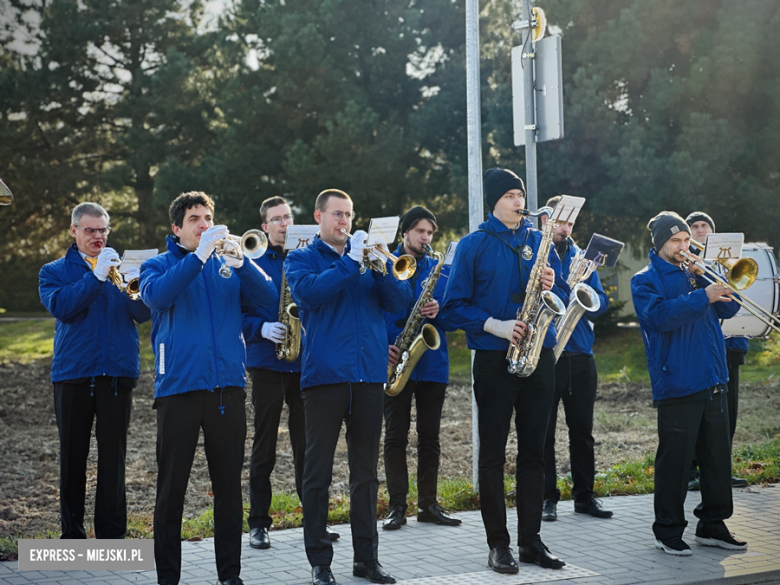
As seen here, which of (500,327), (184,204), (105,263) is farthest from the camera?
(105,263)

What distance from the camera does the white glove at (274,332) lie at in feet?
18.5

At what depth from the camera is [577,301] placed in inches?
228

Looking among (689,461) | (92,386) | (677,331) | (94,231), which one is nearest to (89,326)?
(92,386)

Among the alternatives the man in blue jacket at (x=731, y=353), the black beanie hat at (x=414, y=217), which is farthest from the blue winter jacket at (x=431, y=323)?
the man in blue jacket at (x=731, y=353)

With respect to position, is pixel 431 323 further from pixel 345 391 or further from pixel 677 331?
pixel 677 331

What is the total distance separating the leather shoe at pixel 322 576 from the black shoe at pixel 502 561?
3.16ft

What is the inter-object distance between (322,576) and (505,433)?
1355mm

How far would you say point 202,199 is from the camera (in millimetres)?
4770

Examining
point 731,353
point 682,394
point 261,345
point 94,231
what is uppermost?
point 94,231

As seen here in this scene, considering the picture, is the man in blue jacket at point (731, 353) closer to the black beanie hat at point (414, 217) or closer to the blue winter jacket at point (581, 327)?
the blue winter jacket at point (581, 327)

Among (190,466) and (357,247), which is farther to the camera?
(357,247)

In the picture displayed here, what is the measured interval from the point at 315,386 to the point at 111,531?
1.81 metres

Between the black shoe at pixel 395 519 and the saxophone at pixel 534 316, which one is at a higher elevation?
the saxophone at pixel 534 316

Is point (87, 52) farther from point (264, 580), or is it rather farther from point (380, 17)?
point (264, 580)
